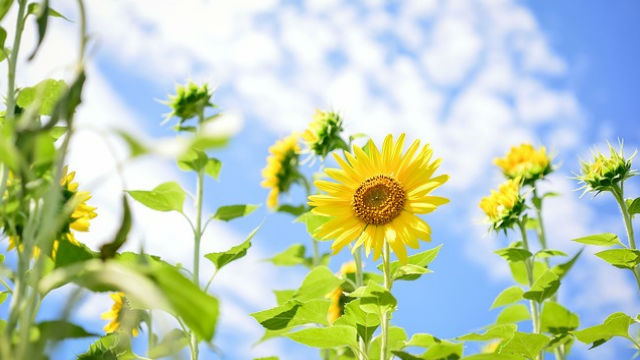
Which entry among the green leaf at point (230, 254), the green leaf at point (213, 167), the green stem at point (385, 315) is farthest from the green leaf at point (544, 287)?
the green leaf at point (213, 167)

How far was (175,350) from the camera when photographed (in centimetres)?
63

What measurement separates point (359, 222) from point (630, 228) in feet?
2.91

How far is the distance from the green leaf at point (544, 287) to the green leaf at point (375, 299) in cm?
75

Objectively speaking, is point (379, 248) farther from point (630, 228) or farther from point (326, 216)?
point (630, 228)

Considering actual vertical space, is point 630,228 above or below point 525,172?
below

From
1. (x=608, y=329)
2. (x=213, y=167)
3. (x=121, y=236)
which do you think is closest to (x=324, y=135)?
(x=213, y=167)

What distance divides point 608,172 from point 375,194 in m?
0.82

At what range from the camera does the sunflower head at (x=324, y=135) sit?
2396 mm

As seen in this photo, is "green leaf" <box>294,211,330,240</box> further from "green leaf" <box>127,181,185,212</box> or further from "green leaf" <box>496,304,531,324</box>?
"green leaf" <box>496,304,531,324</box>

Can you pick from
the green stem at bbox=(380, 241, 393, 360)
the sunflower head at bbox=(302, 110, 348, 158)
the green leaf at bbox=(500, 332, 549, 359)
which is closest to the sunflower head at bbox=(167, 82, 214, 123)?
the sunflower head at bbox=(302, 110, 348, 158)

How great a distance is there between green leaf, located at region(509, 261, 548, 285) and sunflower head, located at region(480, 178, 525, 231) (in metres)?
0.20

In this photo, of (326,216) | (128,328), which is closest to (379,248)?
(326,216)

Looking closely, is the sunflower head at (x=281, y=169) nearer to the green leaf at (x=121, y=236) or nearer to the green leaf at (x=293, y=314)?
the green leaf at (x=293, y=314)

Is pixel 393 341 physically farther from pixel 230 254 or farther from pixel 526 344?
pixel 230 254
